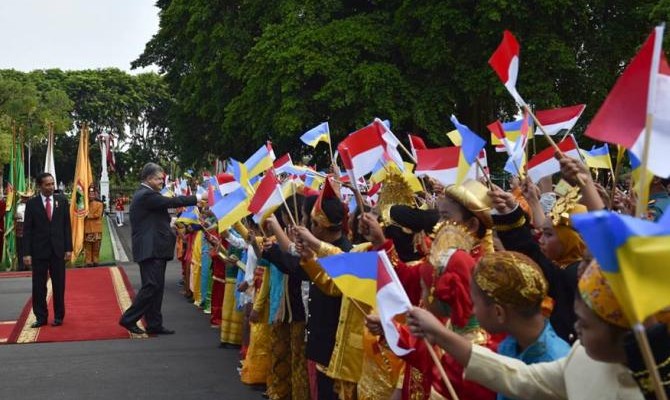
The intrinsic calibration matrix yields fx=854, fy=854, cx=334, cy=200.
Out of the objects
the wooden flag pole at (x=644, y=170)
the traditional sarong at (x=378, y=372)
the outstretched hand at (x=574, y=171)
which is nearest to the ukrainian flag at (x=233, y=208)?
the traditional sarong at (x=378, y=372)

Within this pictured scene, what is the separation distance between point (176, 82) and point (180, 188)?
15433 millimetres

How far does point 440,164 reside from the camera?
18.4 ft

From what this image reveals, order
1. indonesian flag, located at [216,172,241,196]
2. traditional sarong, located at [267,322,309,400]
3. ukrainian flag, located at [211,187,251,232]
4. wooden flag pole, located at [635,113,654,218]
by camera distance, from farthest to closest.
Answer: indonesian flag, located at [216,172,241,196] → traditional sarong, located at [267,322,309,400] → ukrainian flag, located at [211,187,251,232] → wooden flag pole, located at [635,113,654,218]

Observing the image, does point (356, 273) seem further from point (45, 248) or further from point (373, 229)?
point (45, 248)

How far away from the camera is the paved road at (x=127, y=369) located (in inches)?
291

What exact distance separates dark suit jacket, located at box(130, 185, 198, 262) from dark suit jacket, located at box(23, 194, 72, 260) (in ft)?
4.68

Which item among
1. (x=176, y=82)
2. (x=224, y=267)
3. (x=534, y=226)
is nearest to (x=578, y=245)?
(x=534, y=226)

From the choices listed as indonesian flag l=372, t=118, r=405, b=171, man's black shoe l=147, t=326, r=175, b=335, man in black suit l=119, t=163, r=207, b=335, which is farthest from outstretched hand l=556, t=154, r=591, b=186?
man's black shoe l=147, t=326, r=175, b=335

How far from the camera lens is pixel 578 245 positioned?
4.18m

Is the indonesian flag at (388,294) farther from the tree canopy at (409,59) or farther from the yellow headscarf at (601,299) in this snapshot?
the tree canopy at (409,59)

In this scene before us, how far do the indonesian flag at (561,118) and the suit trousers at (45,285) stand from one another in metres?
6.59

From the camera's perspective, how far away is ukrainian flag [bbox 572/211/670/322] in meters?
1.68

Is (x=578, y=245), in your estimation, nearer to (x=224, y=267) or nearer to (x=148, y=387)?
(x=148, y=387)

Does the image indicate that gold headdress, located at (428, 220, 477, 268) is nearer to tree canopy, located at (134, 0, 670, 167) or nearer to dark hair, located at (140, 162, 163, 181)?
dark hair, located at (140, 162, 163, 181)
